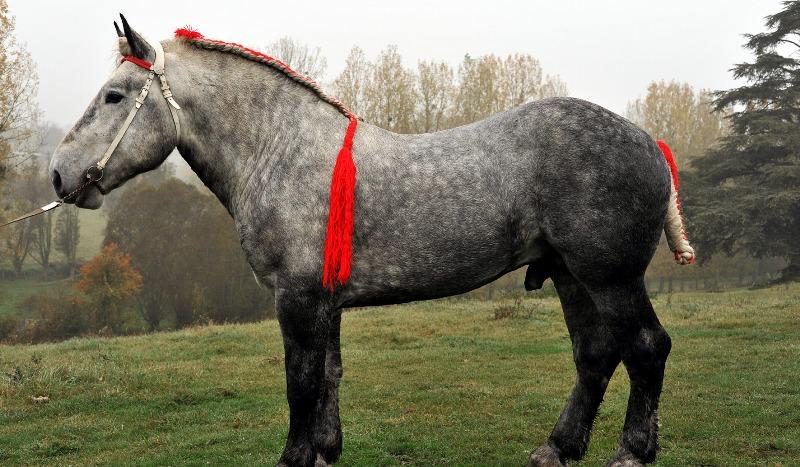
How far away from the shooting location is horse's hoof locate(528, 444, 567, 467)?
16.0 feet

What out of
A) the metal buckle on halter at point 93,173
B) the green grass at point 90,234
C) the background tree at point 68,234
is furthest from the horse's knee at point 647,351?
the background tree at point 68,234

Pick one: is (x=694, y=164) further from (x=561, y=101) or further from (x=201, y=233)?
(x=561, y=101)

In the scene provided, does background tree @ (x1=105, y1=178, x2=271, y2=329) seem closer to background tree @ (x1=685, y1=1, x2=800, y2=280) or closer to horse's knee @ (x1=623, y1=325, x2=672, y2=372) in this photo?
background tree @ (x1=685, y1=1, x2=800, y2=280)

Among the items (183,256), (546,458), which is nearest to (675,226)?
(546,458)

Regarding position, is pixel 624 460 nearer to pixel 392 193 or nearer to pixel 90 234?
pixel 392 193

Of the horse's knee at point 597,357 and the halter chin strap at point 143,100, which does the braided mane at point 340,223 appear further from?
the horse's knee at point 597,357

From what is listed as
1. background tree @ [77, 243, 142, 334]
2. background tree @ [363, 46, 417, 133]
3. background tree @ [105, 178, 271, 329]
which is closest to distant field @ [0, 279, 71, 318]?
background tree @ [105, 178, 271, 329]

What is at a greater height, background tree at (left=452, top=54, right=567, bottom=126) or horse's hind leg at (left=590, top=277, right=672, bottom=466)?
background tree at (left=452, top=54, right=567, bottom=126)

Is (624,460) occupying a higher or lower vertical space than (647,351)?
lower

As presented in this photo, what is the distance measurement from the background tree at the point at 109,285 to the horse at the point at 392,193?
34.4m

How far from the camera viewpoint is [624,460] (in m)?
4.38

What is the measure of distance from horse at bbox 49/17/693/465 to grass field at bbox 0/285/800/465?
1.91 m

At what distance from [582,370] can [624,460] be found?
0.74 m

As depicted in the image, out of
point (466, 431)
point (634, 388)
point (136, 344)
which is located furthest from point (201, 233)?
point (634, 388)
